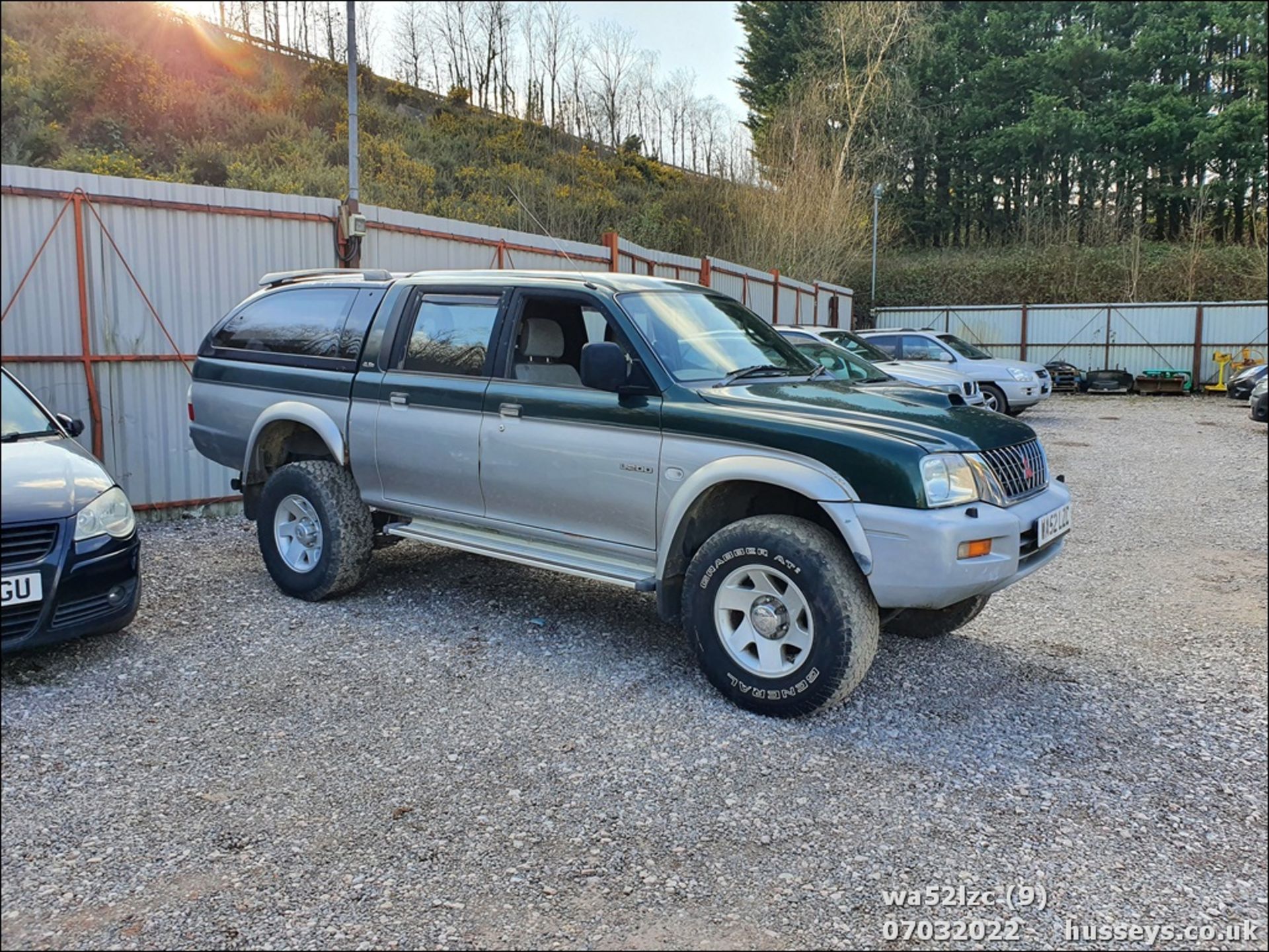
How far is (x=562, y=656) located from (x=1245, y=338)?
2575cm

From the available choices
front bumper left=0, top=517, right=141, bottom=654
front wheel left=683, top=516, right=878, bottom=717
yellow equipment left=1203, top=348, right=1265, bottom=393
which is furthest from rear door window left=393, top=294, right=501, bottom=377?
yellow equipment left=1203, top=348, right=1265, bottom=393

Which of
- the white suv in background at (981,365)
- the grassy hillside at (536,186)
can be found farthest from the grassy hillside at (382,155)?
the white suv in background at (981,365)

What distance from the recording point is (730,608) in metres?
3.94

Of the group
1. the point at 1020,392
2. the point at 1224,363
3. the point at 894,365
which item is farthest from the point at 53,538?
the point at 1224,363

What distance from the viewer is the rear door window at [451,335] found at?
4.88m

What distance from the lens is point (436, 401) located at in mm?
4848

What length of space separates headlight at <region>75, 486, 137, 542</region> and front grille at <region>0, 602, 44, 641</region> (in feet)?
0.86

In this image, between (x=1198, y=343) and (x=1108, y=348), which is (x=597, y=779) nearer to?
(x=1198, y=343)

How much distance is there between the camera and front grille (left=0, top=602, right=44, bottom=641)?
4.80 feet

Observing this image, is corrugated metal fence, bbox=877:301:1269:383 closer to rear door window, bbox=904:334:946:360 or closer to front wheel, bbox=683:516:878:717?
rear door window, bbox=904:334:946:360

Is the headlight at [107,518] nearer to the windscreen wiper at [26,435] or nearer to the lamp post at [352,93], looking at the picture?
the windscreen wiper at [26,435]

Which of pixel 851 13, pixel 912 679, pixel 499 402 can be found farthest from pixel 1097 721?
pixel 851 13

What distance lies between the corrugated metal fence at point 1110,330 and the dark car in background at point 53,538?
25.9 m

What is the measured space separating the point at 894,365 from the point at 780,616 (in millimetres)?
10209
